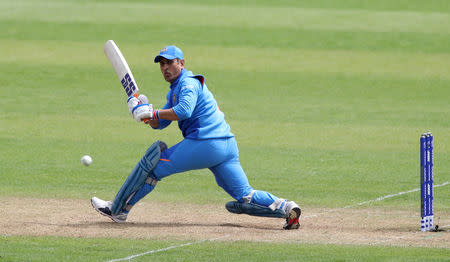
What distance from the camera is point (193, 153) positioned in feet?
26.0

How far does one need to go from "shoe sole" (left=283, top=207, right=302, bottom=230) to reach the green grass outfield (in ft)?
2.10

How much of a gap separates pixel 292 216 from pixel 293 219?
0.10ft

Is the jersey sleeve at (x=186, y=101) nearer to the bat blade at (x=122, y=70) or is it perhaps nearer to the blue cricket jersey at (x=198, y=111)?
the blue cricket jersey at (x=198, y=111)

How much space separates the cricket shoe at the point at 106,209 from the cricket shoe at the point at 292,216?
1.49 meters

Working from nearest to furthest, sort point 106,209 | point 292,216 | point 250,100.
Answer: point 292,216, point 106,209, point 250,100

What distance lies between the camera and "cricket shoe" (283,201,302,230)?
7906mm

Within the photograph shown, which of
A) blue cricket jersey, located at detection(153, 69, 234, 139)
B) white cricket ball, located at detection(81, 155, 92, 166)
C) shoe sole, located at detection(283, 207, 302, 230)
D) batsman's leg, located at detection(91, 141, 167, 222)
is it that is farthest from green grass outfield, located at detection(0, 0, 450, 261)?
blue cricket jersey, located at detection(153, 69, 234, 139)

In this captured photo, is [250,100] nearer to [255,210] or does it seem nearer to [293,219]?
[255,210]

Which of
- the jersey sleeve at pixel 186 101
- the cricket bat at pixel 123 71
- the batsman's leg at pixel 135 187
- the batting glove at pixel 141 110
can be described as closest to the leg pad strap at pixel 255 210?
the batsman's leg at pixel 135 187

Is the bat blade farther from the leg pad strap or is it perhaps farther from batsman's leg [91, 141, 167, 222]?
the leg pad strap

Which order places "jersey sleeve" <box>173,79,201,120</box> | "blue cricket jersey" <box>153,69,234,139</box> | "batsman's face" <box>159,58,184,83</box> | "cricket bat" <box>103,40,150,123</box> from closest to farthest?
"jersey sleeve" <box>173,79,201,120</box> → "blue cricket jersey" <box>153,69,234,139</box> → "batsman's face" <box>159,58,184,83</box> → "cricket bat" <box>103,40,150,123</box>

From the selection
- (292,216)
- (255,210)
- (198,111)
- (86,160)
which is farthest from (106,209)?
(86,160)

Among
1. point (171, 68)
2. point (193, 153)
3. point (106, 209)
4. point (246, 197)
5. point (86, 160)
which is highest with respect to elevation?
point (171, 68)

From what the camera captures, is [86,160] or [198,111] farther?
[86,160]
